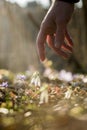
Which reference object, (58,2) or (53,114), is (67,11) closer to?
(58,2)

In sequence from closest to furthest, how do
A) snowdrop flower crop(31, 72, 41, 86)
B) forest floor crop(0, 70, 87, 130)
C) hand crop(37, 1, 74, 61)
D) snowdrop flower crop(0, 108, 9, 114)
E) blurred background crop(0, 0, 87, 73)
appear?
forest floor crop(0, 70, 87, 130) → hand crop(37, 1, 74, 61) → snowdrop flower crop(0, 108, 9, 114) → snowdrop flower crop(31, 72, 41, 86) → blurred background crop(0, 0, 87, 73)

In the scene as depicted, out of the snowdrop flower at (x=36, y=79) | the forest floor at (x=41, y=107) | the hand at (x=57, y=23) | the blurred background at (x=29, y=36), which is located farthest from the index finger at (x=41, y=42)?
the blurred background at (x=29, y=36)

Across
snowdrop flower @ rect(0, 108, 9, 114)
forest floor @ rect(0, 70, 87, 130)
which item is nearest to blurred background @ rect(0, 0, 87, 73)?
forest floor @ rect(0, 70, 87, 130)

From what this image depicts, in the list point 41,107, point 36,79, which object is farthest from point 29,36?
point 41,107

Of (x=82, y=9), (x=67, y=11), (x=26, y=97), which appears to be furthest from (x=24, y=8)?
(x=67, y=11)

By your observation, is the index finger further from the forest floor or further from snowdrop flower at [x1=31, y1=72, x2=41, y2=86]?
snowdrop flower at [x1=31, y1=72, x2=41, y2=86]
